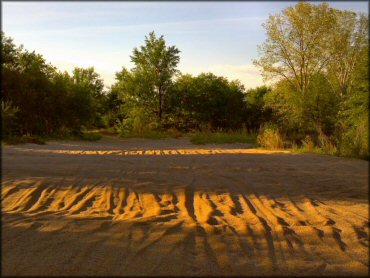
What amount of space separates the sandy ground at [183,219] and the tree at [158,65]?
2037 cm

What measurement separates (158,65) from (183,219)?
991 inches

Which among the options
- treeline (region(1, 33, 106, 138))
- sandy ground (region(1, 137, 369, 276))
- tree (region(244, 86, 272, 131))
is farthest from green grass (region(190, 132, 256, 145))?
sandy ground (region(1, 137, 369, 276))

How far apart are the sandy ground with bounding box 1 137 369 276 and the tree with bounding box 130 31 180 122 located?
20.4 m

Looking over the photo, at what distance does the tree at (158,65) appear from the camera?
29.6m

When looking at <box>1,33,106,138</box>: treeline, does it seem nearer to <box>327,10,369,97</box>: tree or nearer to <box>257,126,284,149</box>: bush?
<box>257,126,284,149</box>: bush

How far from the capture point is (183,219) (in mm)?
5477

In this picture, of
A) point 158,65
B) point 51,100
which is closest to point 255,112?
point 158,65

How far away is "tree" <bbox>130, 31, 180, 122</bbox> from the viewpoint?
97.1 ft

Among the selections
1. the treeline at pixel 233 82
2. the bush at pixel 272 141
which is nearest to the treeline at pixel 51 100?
the treeline at pixel 233 82

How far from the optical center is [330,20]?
3052 centimetres

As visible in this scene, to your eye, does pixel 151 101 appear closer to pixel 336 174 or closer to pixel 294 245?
pixel 336 174

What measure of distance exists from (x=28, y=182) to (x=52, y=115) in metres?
12.4

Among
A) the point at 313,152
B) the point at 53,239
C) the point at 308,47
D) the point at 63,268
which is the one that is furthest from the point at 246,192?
the point at 308,47

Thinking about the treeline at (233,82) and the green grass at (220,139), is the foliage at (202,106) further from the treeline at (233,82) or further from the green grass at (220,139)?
the green grass at (220,139)
